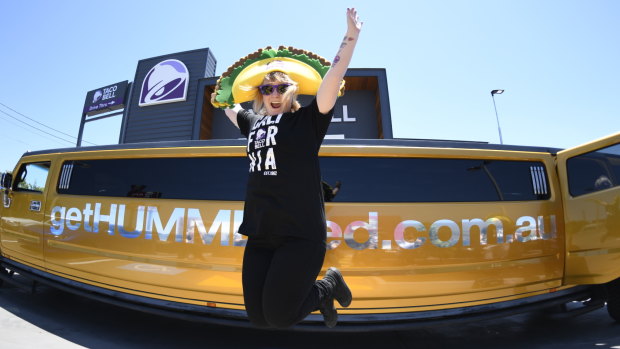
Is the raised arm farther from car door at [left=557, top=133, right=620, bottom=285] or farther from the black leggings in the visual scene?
car door at [left=557, top=133, right=620, bottom=285]

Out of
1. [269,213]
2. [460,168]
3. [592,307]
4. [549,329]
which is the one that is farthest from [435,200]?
[549,329]

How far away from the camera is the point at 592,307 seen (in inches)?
96.5

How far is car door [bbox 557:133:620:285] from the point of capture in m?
2.41

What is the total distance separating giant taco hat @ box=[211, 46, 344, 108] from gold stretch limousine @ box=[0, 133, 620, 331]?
56 cm

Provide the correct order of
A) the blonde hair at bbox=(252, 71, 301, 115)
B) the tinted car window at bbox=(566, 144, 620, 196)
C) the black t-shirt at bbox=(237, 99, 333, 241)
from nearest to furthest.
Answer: the black t-shirt at bbox=(237, 99, 333, 241) → the blonde hair at bbox=(252, 71, 301, 115) → the tinted car window at bbox=(566, 144, 620, 196)

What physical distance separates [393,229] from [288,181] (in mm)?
1184

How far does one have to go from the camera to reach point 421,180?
90.7 inches

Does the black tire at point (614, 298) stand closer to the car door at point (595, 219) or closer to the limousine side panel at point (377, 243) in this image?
the car door at point (595, 219)

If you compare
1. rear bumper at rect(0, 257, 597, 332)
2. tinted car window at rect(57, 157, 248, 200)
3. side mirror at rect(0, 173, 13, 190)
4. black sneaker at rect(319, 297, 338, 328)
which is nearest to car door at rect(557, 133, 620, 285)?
rear bumper at rect(0, 257, 597, 332)

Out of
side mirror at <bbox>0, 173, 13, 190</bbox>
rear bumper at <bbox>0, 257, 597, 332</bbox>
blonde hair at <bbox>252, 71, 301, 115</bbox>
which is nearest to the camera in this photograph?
blonde hair at <bbox>252, 71, 301, 115</bbox>

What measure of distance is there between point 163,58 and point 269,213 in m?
11.2

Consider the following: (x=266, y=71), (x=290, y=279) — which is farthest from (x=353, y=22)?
(x=290, y=279)

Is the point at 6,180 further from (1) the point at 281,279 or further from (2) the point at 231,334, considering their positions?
(1) the point at 281,279

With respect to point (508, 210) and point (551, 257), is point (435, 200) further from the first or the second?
point (551, 257)
